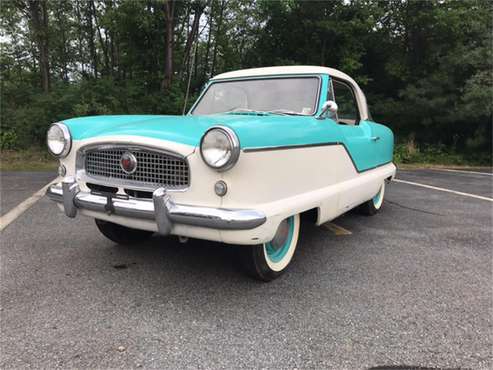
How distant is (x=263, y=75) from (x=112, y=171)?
1.79 metres

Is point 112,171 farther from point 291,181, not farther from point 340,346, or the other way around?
point 340,346

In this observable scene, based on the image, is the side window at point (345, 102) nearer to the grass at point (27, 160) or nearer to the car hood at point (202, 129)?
the car hood at point (202, 129)

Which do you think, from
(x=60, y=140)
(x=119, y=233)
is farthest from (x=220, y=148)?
(x=119, y=233)

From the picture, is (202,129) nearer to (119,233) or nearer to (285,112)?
(285,112)

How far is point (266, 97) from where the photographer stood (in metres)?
3.53

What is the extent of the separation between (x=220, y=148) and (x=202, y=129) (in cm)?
30

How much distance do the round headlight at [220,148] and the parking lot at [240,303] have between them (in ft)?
3.02

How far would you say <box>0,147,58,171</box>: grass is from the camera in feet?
30.6

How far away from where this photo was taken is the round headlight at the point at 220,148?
216 centimetres

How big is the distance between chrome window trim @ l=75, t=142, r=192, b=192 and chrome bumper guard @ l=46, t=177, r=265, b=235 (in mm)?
83

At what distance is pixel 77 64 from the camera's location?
21234mm

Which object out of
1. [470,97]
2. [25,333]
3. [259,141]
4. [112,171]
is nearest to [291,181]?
[259,141]

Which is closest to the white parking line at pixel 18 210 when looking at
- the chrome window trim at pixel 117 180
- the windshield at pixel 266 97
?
the chrome window trim at pixel 117 180

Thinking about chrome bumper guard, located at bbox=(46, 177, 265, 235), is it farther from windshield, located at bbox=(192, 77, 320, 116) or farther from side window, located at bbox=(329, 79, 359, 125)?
side window, located at bbox=(329, 79, 359, 125)
